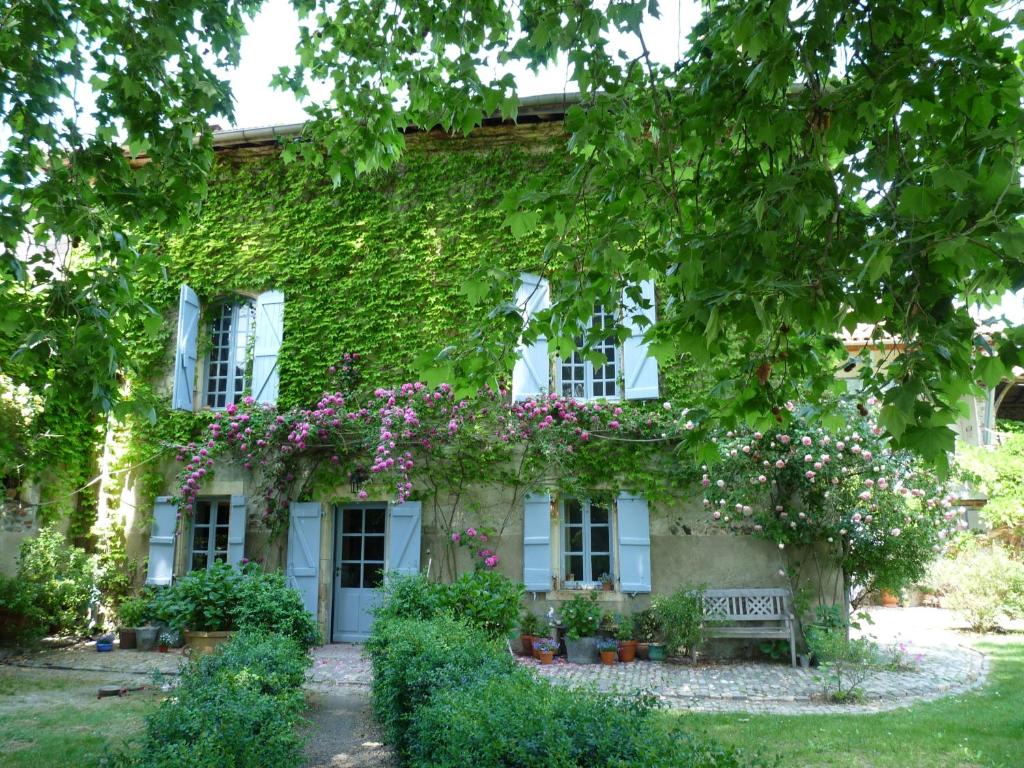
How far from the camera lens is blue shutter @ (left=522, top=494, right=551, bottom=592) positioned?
9125mm

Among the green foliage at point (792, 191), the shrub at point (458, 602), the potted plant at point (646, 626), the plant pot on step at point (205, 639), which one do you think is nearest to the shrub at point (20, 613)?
the plant pot on step at point (205, 639)

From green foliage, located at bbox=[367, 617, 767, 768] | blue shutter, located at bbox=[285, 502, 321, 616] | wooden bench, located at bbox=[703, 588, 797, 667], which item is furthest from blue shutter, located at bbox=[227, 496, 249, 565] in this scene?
green foliage, located at bbox=[367, 617, 767, 768]

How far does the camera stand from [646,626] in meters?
8.79

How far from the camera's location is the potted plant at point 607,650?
8.38 m

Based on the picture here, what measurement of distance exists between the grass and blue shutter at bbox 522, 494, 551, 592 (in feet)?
13.4

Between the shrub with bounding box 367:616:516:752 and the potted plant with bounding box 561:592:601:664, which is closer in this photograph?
the shrub with bounding box 367:616:516:752

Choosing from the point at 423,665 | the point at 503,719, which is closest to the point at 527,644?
the point at 423,665

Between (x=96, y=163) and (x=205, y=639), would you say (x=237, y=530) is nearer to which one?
(x=205, y=639)

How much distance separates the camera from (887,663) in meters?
8.03

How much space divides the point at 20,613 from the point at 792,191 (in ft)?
32.1

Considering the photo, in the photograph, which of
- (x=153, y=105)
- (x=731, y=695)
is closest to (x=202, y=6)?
(x=153, y=105)

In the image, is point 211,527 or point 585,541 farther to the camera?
point 211,527

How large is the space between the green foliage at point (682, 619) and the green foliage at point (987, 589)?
4.33 metres

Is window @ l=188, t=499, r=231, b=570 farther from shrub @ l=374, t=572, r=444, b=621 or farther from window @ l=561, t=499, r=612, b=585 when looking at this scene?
shrub @ l=374, t=572, r=444, b=621
